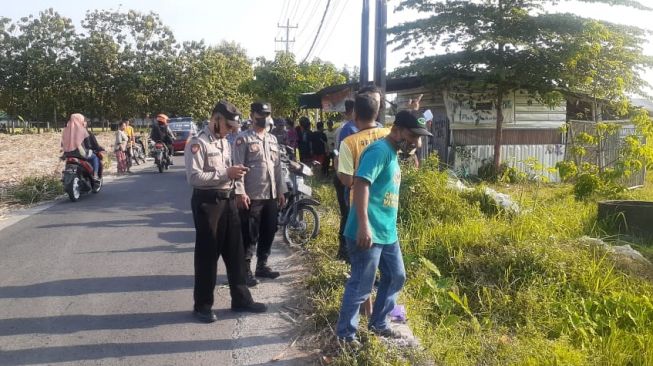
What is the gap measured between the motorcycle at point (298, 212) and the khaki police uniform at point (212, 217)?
7.64 ft

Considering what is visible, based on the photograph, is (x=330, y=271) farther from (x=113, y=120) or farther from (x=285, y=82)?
(x=113, y=120)

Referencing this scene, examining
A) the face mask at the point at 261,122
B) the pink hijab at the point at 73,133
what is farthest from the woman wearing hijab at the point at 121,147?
the face mask at the point at 261,122

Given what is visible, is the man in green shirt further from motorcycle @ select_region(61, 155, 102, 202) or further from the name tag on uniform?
motorcycle @ select_region(61, 155, 102, 202)

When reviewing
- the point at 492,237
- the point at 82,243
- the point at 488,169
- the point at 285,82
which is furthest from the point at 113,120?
the point at 492,237

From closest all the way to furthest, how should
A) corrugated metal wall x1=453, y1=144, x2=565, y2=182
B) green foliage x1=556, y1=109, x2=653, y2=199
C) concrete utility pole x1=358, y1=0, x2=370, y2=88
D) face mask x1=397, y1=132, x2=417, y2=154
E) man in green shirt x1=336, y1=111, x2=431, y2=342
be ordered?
man in green shirt x1=336, y1=111, x2=431, y2=342
face mask x1=397, y1=132, x2=417, y2=154
green foliage x1=556, y1=109, x2=653, y2=199
concrete utility pole x1=358, y1=0, x2=370, y2=88
corrugated metal wall x1=453, y1=144, x2=565, y2=182

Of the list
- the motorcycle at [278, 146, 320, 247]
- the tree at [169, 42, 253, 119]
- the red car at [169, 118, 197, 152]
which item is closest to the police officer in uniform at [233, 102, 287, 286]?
the motorcycle at [278, 146, 320, 247]

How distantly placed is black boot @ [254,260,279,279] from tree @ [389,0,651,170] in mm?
8739

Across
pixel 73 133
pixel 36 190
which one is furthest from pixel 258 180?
pixel 36 190

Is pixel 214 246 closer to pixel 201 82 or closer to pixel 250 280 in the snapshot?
pixel 250 280

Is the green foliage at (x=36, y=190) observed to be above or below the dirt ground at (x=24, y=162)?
below

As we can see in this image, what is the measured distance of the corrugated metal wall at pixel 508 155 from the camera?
14688 mm

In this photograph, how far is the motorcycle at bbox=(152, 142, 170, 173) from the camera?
16156 millimetres

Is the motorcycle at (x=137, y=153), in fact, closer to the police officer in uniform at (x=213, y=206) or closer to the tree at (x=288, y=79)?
the tree at (x=288, y=79)

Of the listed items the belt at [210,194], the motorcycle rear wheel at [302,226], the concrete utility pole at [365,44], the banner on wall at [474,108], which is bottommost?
the motorcycle rear wheel at [302,226]
